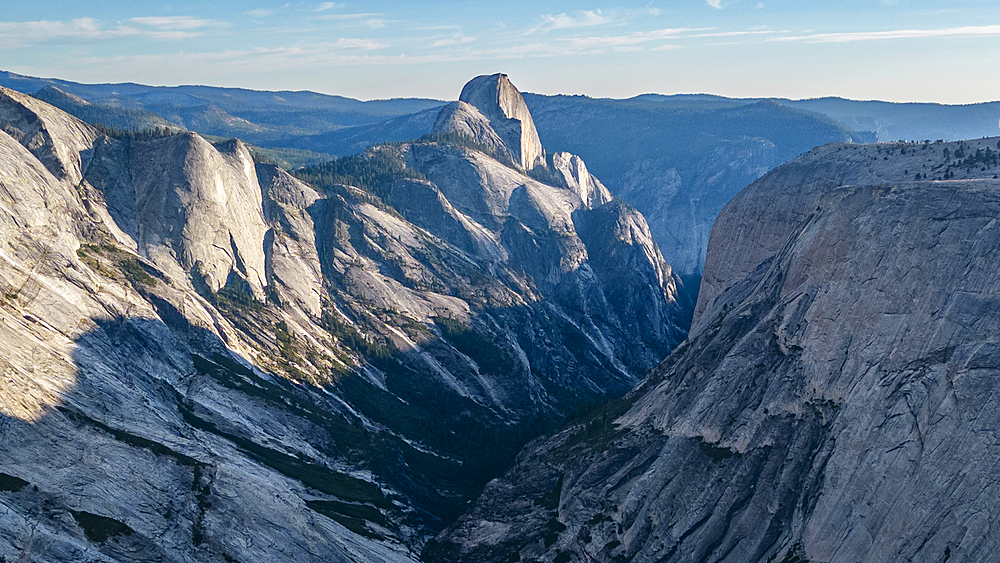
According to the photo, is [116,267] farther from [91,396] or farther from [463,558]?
[463,558]

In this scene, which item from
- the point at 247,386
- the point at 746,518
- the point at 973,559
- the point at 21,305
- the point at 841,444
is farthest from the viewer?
the point at 247,386

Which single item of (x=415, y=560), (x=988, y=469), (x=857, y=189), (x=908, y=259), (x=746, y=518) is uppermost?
(x=857, y=189)

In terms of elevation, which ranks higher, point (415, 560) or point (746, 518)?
point (746, 518)

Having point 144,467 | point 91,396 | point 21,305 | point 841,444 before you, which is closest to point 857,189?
point 841,444

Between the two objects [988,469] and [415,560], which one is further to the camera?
[415,560]

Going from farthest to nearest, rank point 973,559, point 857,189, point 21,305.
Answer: point 21,305 < point 857,189 < point 973,559

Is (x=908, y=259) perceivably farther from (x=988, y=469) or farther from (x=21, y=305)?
(x=21, y=305)
